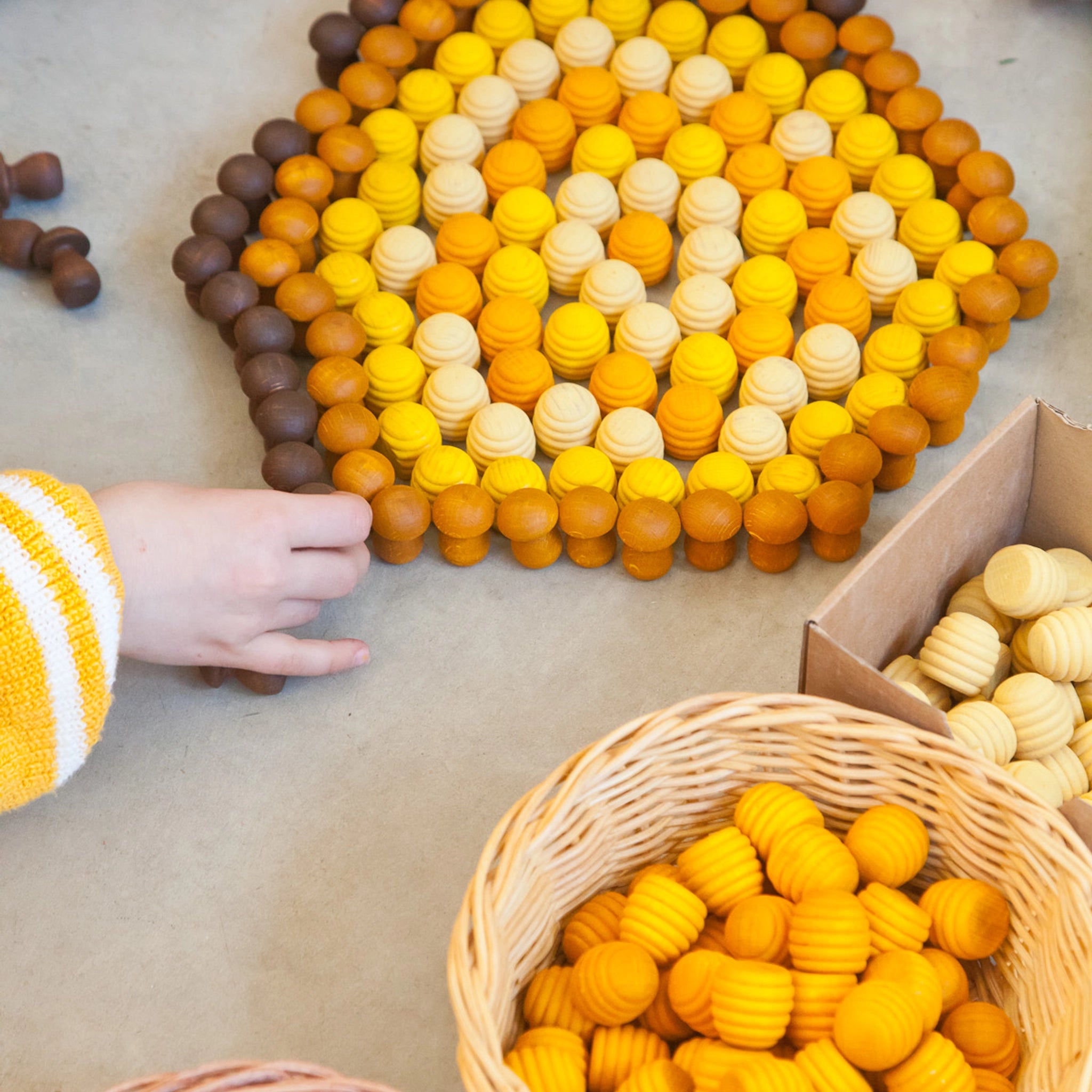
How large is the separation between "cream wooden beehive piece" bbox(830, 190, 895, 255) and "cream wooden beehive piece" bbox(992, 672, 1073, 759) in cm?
39

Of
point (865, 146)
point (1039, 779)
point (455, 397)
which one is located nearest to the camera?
point (1039, 779)

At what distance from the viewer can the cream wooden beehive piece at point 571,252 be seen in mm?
1002

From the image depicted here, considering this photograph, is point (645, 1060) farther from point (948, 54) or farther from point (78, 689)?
point (948, 54)

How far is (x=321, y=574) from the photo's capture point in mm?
835

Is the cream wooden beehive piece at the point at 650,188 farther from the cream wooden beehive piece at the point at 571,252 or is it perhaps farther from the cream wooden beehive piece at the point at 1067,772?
the cream wooden beehive piece at the point at 1067,772

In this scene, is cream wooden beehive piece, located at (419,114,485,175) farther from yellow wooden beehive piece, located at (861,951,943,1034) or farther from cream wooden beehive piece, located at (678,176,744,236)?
yellow wooden beehive piece, located at (861,951,943,1034)

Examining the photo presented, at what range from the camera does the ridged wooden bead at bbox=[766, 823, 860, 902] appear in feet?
2.20

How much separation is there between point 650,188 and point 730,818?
0.52m

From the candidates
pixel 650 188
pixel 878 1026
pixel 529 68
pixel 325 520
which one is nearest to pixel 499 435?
pixel 325 520

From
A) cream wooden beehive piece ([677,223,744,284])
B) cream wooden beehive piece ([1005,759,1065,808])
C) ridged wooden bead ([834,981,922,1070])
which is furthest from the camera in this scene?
cream wooden beehive piece ([677,223,744,284])

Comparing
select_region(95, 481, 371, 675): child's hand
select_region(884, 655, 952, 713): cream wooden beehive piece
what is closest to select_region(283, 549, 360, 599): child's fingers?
select_region(95, 481, 371, 675): child's hand

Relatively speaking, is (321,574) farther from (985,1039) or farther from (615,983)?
(985,1039)

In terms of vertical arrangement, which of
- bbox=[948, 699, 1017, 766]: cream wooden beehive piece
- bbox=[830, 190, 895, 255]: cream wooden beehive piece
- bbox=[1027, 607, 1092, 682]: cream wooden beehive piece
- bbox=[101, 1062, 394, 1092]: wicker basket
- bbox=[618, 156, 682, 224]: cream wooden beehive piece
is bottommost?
bbox=[101, 1062, 394, 1092]: wicker basket

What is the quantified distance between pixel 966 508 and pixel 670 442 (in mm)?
220
